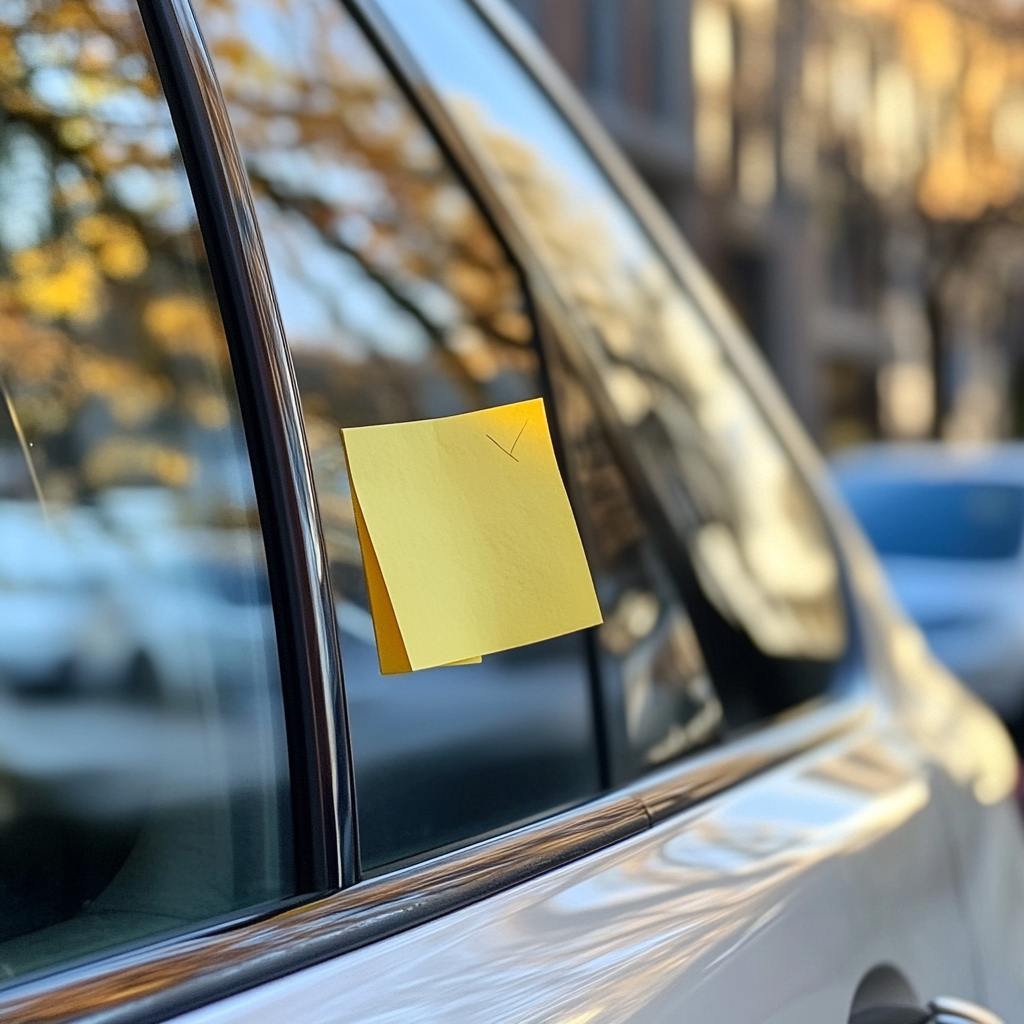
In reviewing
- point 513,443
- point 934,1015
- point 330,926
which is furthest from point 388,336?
point 934,1015

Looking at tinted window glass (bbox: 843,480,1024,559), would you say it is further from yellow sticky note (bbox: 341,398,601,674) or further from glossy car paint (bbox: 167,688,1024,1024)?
yellow sticky note (bbox: 341,398,601,674)

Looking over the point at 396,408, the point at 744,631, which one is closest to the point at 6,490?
the point at 396,408

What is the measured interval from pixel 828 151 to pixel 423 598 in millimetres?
21158

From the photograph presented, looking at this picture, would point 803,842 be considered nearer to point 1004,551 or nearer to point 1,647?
point 1,647

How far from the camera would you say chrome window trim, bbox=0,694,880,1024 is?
31.6 inches

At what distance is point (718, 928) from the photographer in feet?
3.93

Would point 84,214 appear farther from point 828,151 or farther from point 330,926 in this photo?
point 828,151

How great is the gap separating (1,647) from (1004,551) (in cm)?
477

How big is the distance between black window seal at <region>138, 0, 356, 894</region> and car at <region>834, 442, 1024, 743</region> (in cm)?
485

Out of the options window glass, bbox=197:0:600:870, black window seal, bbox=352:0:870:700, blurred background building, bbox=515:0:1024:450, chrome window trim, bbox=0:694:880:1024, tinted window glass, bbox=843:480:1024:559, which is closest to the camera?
chrome window trim, bbox=0:694:880:1024

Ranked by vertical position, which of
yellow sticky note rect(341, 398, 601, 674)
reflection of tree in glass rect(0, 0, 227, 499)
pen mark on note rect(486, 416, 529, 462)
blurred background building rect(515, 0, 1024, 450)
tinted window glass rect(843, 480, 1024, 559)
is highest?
blurred background building rect(515, 0, 1024, 450)

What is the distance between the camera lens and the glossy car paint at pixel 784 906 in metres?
0.97

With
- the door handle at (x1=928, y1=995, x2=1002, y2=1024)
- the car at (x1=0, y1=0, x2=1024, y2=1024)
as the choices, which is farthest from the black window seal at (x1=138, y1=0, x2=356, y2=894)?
the door handle at (x1=928, y1=995, x2=1002, y2=1024)

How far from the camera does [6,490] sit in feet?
5.75
